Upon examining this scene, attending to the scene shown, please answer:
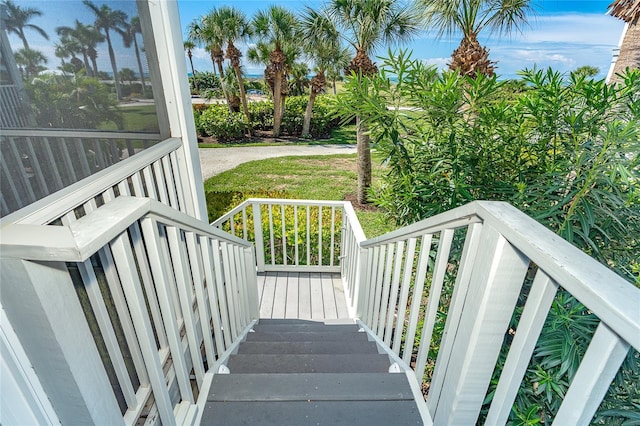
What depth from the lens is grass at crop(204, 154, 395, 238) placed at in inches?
241

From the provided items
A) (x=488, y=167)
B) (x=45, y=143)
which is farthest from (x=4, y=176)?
(x=488, y=167)

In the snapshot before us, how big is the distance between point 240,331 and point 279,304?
1.22 meters

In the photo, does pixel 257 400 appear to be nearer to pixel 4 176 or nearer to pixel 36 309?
pixel 36 309

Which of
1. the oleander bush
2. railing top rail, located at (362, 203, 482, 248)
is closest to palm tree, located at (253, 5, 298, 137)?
the oleander bush

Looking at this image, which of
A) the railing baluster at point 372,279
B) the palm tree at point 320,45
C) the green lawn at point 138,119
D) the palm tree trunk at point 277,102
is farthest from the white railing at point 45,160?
the palm tree trunk at point 277,102

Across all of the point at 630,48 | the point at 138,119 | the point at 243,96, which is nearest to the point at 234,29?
the point at 243,96

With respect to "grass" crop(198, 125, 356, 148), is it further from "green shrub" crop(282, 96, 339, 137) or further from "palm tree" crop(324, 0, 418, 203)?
"palm tree" crop(324, 0, 418, 203)

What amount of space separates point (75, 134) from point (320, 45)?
356 inches

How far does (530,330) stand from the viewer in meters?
0.68

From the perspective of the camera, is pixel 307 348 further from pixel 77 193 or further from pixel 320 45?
pixel 320 45

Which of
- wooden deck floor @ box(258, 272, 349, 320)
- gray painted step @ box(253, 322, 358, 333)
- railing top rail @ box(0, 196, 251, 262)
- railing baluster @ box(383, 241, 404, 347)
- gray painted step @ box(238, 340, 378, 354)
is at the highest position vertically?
railing top rail @ box(0, 196, 251, 262)

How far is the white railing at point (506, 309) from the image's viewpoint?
49cm

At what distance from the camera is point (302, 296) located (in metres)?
3.54

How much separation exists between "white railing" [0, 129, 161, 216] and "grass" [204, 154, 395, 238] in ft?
13.3
